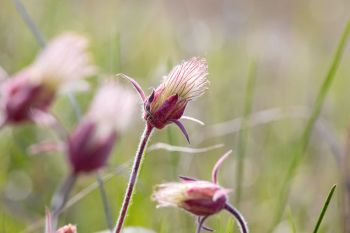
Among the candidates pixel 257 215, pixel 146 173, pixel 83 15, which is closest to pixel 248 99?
pixel 257 215

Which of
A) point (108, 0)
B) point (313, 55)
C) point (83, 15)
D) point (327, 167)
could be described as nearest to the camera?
point (327, 167)

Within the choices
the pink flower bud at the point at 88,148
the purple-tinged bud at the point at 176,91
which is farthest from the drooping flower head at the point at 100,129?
the purple-tinged bud at the point at 176,91

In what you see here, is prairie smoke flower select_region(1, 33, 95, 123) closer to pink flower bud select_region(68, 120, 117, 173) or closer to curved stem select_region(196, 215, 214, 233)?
pink flower bud select_region(68, 120, 117, 173)

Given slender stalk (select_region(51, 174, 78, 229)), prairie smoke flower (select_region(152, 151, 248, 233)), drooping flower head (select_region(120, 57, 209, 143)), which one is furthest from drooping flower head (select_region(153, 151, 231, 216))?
slender stalk (select_region(51, 174, 78, 229))

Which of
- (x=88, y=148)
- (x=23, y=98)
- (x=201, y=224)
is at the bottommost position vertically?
(x=201, y=224)

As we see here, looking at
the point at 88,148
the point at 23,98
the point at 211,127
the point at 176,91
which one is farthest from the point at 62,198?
the point at 211,127

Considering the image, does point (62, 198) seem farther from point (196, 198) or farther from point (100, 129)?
point (196, 198)

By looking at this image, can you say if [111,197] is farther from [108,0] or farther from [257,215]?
[108,0]

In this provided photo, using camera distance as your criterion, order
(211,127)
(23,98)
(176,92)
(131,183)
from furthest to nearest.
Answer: (211,127), (23,98), (176,92), (131,183)
